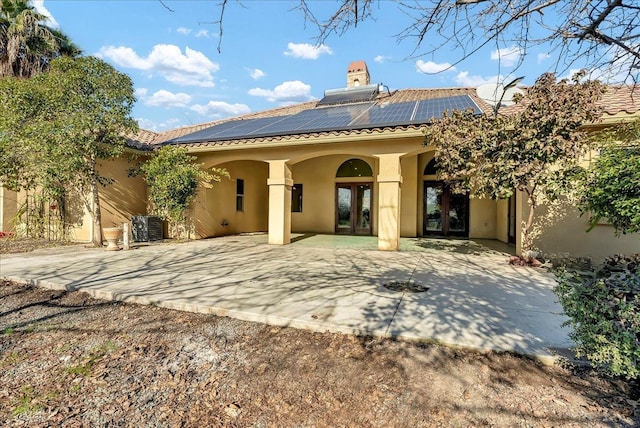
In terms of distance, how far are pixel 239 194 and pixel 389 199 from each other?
750cm

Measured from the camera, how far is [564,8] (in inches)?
118

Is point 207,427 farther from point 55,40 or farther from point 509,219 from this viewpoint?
point 55,40

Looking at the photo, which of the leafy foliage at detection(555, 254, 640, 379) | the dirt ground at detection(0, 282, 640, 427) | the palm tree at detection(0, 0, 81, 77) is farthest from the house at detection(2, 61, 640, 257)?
the dirt ground at detection(0, 282, 640, 427)

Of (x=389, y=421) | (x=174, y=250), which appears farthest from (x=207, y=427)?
(x=174, y=250)

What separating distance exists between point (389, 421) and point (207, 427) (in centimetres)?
120

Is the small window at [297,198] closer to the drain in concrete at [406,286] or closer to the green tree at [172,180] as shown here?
the green tree at [172,180]

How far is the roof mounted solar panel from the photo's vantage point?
51.2ft

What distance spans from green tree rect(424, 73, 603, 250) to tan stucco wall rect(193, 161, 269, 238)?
8.56m

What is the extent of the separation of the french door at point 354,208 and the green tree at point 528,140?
23.9 ft

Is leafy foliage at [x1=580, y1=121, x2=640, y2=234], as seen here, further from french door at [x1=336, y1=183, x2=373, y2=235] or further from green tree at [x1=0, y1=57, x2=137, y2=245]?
green tree at [x1=0, y1=57, x2=137, y2=245]

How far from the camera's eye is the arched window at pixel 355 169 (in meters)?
14.3

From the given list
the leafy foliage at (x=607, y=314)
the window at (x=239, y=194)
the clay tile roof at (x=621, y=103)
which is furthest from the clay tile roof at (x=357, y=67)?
the leafy foliage at (x=607, y=314)

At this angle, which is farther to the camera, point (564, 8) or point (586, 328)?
point (564, 8)

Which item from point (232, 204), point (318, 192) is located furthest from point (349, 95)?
point (232, 204)
